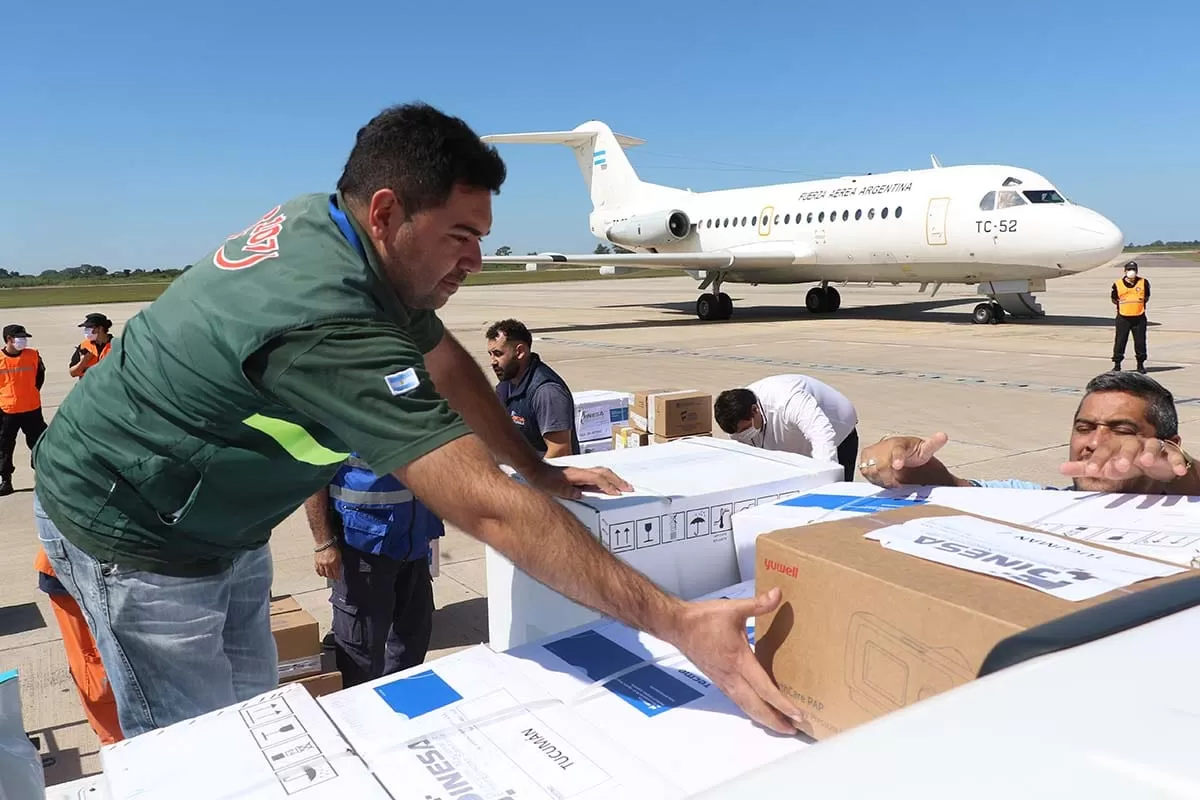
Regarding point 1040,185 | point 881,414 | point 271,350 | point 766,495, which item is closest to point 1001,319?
point 1040,185

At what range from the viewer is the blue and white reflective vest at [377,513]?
3398mm

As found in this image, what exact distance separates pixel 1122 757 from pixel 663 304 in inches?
1171

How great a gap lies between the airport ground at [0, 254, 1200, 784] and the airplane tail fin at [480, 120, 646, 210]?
3.92 metres

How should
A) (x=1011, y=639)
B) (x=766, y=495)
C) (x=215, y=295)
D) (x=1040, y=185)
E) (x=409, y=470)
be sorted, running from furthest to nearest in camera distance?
(x=1040, y=185) → (x=766, y=495) → (x=215, y=295) → (x=409, y=470) → (x=1011, y=639)

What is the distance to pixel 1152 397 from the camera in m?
2.88

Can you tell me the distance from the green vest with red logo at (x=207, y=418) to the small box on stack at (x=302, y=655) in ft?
4.41

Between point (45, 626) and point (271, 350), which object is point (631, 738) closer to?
point (271, 350)

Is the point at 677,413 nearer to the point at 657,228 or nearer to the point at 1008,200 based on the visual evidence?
the point at 1008,200

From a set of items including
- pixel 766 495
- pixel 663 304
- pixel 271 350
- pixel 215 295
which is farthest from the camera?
pixel 663 304

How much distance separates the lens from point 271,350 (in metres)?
1.66

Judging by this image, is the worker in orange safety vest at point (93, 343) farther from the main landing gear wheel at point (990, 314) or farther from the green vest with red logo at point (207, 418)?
the main landing gear wheel at point (990, 314)

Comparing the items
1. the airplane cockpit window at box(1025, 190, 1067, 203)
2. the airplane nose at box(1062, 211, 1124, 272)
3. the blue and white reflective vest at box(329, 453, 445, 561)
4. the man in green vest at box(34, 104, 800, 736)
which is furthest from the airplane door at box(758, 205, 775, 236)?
the man in green vest at box(34, 104, 800, 736)

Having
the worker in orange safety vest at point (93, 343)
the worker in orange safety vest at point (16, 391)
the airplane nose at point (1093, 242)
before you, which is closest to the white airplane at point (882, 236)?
the airplane nose at point (1093, 242)

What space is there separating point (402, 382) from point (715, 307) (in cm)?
2112
